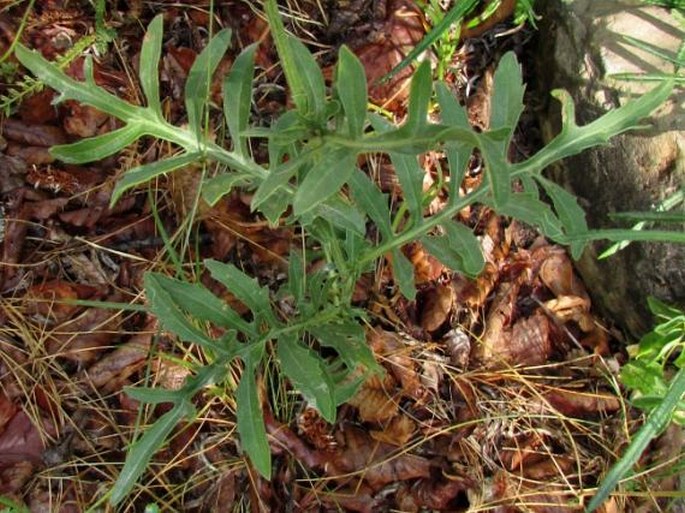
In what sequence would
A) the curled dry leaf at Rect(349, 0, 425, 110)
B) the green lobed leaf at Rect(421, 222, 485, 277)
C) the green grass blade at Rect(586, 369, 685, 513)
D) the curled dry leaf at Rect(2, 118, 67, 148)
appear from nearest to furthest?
the green lobed leaf at Rect(421, 222, 485, 277) → the green grass blade at Rect(586, 369, 685, 513) → the curled dry leaf at Rect(2, 118, 67, 148) → the curled dry leaf at Rect(349, 0, 425, 110)

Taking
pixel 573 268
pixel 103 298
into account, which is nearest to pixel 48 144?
pixel 103 298

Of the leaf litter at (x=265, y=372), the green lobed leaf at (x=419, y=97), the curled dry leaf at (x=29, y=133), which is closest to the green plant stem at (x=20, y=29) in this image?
the leaf litter at (x=265, y=372)

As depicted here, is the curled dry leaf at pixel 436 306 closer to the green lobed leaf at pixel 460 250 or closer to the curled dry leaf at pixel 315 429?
the curled dry leaf at pixel 315 429

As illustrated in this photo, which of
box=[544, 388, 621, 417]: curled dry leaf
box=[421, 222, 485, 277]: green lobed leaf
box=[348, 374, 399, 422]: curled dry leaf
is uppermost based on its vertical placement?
box=[421, 222, 485, 277]: green lobed leaf

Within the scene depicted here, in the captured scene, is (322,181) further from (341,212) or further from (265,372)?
(265,372)

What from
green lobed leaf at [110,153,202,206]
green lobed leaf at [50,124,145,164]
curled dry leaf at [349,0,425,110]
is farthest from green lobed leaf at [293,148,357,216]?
curled dry leaf at [349,0,425,110]

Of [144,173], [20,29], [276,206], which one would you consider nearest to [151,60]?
[144,173]

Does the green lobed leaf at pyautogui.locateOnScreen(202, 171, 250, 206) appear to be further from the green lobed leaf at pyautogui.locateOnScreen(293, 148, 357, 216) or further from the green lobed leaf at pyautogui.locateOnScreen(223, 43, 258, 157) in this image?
the green lobed leaf at pyautogui.locateOnScreen(293, 148, 357, 216)
